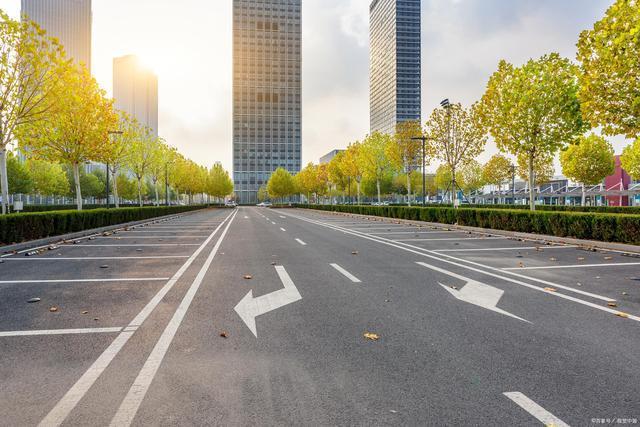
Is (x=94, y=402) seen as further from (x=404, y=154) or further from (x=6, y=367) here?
(x=404, y=154)

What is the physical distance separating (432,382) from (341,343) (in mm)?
1197

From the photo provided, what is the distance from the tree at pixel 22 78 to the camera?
58.6 ft

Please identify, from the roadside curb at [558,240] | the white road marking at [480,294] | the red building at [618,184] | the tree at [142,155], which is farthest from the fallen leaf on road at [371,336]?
the red building at [618,184]

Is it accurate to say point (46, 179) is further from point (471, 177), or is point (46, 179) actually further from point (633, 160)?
point (633, 160)

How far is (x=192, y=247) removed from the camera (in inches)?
543

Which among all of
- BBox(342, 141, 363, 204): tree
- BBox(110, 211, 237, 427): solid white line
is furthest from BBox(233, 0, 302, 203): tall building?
BBox(110, 211, 237, 427): solid white line

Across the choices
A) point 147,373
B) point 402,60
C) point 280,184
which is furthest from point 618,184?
point 402,60

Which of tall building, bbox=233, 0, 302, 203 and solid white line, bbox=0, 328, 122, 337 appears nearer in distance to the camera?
solid white line, bbox=0, 328, 122, 337

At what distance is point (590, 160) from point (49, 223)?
47527 millimetres

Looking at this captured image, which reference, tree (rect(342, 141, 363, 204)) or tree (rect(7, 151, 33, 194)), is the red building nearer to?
tree (rect(342, 141, 363, 204))

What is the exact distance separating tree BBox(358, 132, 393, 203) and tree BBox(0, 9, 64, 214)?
33.8 meters

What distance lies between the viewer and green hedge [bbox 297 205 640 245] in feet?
43.0

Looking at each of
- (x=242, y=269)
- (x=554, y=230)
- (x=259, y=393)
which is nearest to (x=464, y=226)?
(x=554, y=230)

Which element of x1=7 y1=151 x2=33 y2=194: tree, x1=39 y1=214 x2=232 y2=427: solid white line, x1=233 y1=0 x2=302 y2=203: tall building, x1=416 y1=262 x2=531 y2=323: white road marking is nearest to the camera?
x1=39 y1=214 x2=232 y2=427: solid white line
